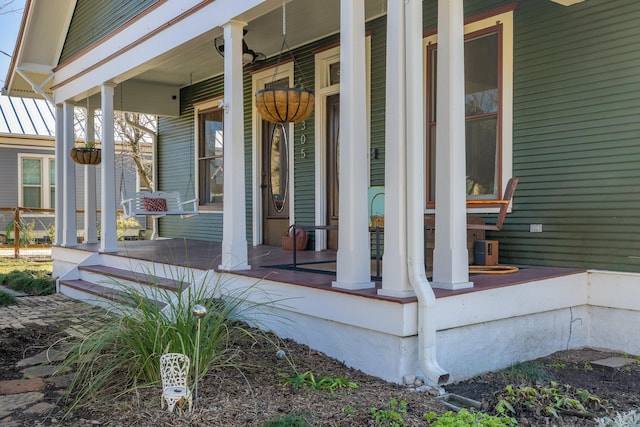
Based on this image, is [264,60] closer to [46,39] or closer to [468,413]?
[46,39]

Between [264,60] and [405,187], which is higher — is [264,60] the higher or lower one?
the higher one

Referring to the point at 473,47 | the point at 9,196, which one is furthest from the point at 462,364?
the point at 9,196

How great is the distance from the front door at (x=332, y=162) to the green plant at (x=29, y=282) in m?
3.83

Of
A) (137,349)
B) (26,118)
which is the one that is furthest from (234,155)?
(26,118)

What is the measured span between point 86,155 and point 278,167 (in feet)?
8.79

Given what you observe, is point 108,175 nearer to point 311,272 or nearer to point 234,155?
point 234,155

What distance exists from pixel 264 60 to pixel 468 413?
580 cm

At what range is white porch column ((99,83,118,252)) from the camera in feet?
22.2

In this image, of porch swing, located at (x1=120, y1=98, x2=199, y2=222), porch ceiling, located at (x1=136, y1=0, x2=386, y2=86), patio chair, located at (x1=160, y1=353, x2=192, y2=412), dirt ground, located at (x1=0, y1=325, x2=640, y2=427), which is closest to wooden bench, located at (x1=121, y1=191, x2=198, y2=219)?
porch swing, located at (x1=120, y1=98, x2=199, y2=222)

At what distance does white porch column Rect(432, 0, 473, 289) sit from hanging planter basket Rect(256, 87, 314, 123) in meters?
1.56

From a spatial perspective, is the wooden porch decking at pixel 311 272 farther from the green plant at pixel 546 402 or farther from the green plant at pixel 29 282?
the green plant at pixel 29 282

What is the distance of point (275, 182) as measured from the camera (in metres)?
7.46

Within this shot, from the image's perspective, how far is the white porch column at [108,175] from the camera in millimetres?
6770

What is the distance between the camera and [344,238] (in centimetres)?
352
